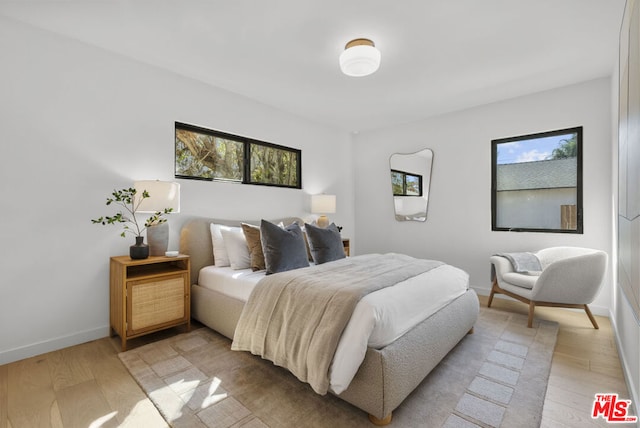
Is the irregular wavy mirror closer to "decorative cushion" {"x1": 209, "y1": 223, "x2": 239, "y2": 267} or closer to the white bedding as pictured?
the white bedding

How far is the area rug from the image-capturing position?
1.60 m

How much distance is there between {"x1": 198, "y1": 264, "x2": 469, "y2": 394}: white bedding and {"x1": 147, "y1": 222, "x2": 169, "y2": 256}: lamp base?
0.79 meters

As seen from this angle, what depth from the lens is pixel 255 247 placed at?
2.82m

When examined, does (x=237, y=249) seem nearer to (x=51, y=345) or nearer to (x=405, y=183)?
(x=51, y=345)

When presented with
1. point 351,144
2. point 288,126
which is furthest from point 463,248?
point 288,126

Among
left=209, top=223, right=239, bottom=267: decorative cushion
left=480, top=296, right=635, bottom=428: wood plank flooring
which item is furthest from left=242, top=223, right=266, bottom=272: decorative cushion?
left=480, top=296, right=635, bottom=428: wood plank flooring

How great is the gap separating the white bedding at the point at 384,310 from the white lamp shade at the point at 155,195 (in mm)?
918

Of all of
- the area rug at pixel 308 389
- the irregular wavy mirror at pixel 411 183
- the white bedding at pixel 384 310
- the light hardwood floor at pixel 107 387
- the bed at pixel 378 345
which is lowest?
the light hardwood floor at pixel 107 387

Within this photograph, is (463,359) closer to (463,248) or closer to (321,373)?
(321,373)

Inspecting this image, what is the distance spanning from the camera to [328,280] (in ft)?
6.60

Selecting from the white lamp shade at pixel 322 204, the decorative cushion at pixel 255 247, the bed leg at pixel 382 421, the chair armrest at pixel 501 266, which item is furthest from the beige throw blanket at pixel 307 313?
the white lamp shade at pixel 322 204

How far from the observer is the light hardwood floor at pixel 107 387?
1615mm

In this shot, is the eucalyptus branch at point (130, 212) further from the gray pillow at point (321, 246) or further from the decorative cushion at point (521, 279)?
the decorative cushion at point (521, 279)

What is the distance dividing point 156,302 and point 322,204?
2.56m
